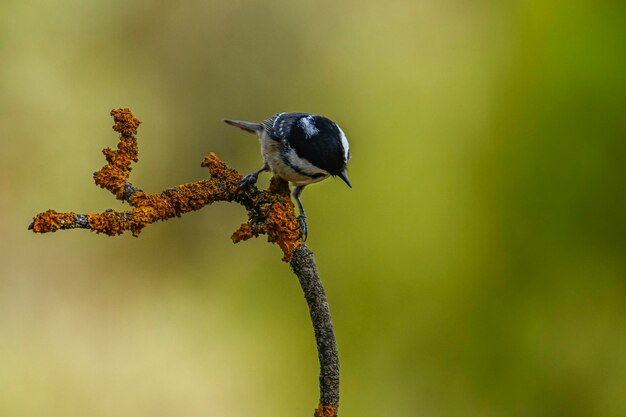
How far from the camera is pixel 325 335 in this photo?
1.34 meters

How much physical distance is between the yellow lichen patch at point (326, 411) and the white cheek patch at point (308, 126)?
2.55 ft

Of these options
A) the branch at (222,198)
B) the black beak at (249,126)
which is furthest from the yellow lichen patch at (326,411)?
the black beak at (249,126)

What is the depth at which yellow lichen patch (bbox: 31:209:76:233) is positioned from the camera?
1171mm

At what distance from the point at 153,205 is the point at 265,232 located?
0.23 m

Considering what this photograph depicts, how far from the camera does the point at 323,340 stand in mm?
1344

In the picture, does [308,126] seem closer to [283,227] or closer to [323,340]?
[283,227]

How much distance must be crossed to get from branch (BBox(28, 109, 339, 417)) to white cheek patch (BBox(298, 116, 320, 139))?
463mm

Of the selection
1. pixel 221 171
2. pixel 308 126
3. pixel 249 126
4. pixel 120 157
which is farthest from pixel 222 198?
pixel 249 126

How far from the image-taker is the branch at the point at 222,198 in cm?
134

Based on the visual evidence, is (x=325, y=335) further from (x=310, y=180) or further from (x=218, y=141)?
(x=218, y=141)

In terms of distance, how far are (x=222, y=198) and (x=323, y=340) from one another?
353mm

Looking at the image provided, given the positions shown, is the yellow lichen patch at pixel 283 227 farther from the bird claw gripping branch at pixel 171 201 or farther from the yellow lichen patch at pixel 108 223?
the yellow lichen patch at pixel 108 223

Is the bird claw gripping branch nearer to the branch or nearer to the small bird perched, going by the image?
the branch

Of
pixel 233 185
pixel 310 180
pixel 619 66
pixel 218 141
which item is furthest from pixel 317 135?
→ pixel 619 66
